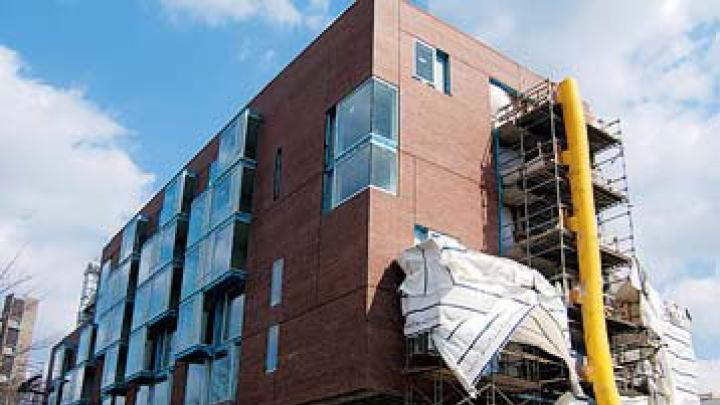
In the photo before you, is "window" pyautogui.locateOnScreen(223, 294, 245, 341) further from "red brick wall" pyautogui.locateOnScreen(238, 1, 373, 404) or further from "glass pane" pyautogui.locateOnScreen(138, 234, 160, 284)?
"glass pane" pyautogui.locateOnScreen(138, 234, 160, 284)

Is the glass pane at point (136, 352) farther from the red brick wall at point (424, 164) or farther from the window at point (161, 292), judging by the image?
the red brick wall at point (424, 164)

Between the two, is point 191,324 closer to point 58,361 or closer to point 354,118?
point 354,118

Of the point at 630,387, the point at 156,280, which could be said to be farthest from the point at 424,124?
the point at 156,280

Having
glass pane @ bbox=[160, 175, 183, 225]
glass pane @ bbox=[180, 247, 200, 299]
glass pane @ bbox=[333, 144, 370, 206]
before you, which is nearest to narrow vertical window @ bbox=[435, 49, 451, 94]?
glass pane @ bbox=[333, 144, 370, 206]

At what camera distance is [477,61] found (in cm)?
3128

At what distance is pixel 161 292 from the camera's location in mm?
38750

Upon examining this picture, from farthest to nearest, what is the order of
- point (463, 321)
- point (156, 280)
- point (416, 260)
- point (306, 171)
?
point (156, 280)
point (306, 171)
point (416, 260)
point (463, 321)

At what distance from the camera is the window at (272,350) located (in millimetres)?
28188

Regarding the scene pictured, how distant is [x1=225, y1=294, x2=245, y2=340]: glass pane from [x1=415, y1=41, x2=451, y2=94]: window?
10695 millimetres

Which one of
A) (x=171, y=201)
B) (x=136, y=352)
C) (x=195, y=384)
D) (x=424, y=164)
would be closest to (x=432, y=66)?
(x=424, y=164)

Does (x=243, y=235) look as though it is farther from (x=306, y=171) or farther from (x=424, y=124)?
(x=424, y=124)

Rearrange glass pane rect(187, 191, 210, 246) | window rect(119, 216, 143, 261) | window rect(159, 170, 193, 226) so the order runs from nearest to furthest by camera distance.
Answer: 1. glass pane rect(187, 191, 210, 246)
2. window rect(159, 170, 193, 226)
3. window rect(119, 216, 143, 261)

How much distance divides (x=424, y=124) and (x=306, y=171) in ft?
15.3

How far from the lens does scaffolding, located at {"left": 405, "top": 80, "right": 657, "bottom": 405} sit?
25547mm
